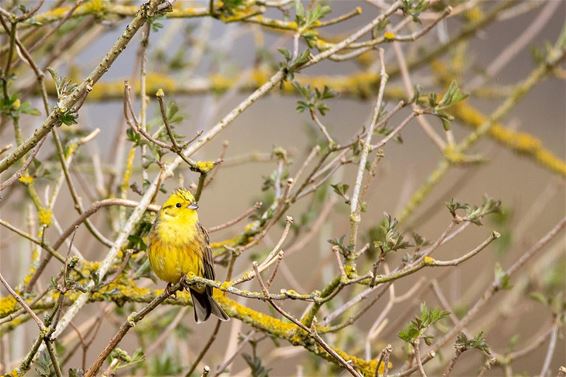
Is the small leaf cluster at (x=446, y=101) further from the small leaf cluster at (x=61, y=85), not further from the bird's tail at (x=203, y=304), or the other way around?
the small leaf cluster at (x=61, y=85)

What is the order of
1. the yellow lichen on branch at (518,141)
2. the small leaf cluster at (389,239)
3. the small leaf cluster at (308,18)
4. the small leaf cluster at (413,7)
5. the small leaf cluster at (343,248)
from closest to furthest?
the small leaf cluster at (389,239), the small leaf cluster at (343,248), the small leaf cluster at (413,7), the small leaf cluster at (308,18), the yellow lichen on branch at (518,141)

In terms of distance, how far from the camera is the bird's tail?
309 cm

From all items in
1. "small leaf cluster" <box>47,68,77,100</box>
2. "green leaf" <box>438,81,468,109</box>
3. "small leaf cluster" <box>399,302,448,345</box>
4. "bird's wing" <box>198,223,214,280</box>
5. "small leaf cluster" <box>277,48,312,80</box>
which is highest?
"small leaf cluster" <box>277,48,312,80</box>

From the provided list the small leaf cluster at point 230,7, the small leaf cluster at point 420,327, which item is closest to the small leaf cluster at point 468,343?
the small leaf cluster at point 420,327

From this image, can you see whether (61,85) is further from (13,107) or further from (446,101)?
(446,101)

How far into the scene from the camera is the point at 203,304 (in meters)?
3.15

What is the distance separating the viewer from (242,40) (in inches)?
386

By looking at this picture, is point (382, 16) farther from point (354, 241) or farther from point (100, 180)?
point (100, 180)

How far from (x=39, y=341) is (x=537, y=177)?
27.5 feet

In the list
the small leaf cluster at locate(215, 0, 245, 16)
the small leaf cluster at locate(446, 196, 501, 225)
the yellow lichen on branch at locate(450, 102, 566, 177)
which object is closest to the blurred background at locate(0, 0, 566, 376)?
the yellow lichen on branch at locate(450, 102, 566, 177)

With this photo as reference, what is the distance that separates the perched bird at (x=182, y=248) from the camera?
3.10 metres

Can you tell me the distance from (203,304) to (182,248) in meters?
0.20

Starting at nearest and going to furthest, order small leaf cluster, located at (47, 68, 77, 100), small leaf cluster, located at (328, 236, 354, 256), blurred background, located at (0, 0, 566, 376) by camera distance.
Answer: small leaf cluster, located at (47, 68, 77, 100)
small leaf cluster, located at (328, 236, 354, 256)
blurred background, located at (0, 0, 566, 376)

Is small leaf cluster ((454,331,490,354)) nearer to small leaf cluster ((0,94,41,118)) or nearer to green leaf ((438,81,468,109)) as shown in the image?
green leaf ((438,81,468,109))
